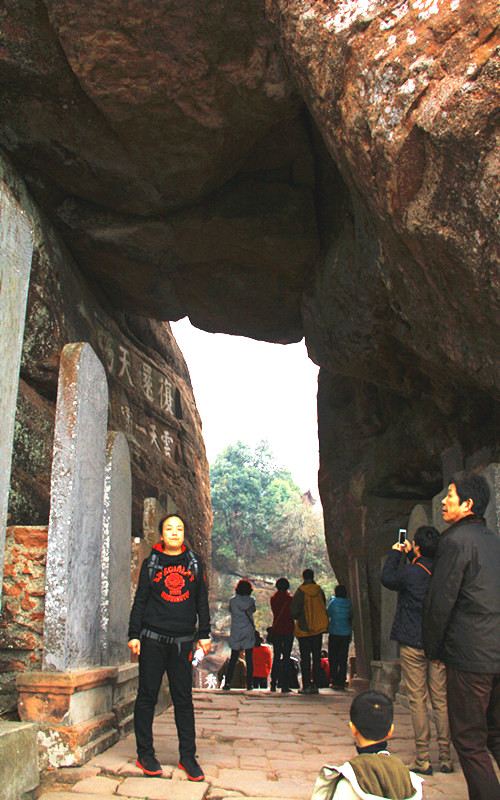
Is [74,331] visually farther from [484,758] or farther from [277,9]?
[484,758]

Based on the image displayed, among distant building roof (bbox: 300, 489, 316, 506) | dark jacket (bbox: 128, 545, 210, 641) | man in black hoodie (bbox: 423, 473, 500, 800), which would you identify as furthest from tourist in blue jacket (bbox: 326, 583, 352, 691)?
distant building roof (bbox: 300, 489, 316, 506)

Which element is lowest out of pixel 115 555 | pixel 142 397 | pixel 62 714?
pixel 62 714

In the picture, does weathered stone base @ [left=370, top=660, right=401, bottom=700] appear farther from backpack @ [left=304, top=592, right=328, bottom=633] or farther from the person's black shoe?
the person's black shoe

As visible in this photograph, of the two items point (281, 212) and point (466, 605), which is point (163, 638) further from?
point (281, 212)

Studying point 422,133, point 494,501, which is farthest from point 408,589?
point 422,133

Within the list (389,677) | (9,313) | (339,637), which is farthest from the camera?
(339,637)

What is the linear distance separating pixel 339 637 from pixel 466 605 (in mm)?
7123

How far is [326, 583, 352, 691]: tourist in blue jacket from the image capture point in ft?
32.4

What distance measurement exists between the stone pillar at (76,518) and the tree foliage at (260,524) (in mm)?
26822

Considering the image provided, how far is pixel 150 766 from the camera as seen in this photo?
3852 millimetres

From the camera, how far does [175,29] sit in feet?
21.7

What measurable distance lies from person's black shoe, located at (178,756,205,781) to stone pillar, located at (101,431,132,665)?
130cm

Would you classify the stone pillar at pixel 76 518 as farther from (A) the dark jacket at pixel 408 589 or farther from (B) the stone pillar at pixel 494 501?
(B) the stone pillar at pixel 494 501

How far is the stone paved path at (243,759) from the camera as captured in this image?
140 inches
